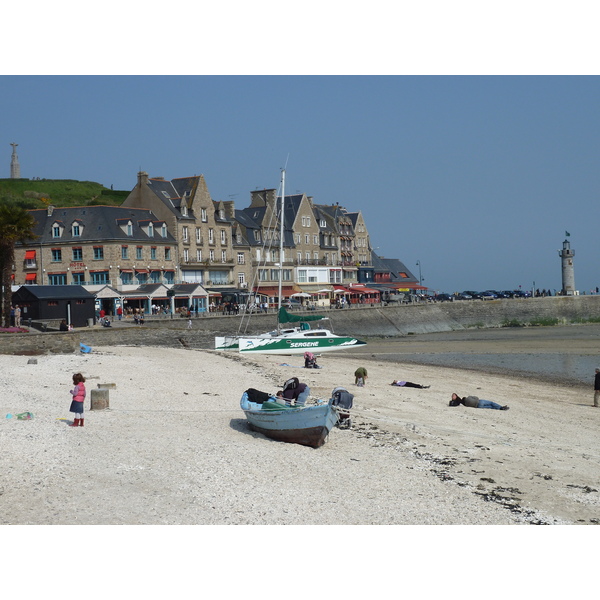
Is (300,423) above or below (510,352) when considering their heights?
above

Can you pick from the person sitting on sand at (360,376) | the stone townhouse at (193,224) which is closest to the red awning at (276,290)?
the stone townhouse at (193,224)

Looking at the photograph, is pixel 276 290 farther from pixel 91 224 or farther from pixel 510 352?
pixel 510 352

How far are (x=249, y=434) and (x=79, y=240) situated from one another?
5122cm

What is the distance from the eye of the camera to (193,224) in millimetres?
73250

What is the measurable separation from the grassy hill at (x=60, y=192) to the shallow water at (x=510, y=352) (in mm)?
64742

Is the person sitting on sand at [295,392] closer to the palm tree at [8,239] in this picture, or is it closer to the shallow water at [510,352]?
the shallow water at [510,352]

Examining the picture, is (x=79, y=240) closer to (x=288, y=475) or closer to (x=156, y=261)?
(x=156, y=261)

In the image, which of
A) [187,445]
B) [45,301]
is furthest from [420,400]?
[45,301]

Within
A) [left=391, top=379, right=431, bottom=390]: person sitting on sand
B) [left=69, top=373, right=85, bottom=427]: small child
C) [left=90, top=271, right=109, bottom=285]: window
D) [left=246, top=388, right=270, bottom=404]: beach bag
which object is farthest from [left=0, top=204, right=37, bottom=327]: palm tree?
[left=246, top=388, right=270, bottom=404]: beach bag

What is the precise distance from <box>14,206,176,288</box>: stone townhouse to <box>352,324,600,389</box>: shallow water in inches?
926

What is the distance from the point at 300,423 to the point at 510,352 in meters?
36.4

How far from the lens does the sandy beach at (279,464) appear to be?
1216 cm

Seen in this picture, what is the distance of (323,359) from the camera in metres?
42.0

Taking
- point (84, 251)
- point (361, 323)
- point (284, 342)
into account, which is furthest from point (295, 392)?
point (361, 323)
